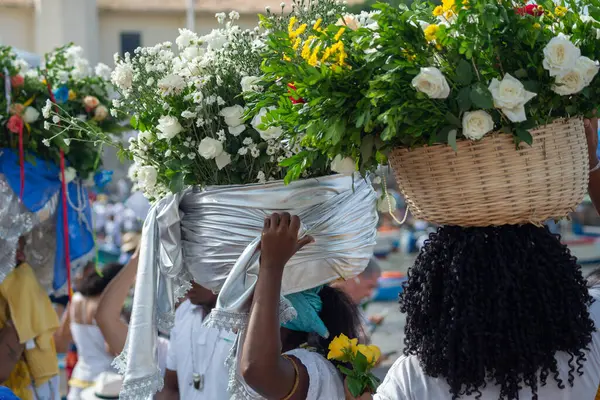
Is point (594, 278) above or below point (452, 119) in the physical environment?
below

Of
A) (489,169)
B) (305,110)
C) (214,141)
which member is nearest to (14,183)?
(214,141)

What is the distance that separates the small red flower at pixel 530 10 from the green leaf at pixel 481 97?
21cm

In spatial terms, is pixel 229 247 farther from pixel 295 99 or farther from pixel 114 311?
pixel 114 311

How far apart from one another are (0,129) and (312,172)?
233cm

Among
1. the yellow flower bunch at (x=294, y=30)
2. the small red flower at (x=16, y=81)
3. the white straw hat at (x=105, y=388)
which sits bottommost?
the white straw hat at (x=105, y=388)

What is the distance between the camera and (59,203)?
192 inches

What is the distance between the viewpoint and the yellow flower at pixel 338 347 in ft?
9.43

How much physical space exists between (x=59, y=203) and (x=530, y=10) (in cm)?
Result: 340

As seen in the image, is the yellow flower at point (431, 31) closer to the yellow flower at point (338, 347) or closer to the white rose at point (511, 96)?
the white rose at point (511, 96)

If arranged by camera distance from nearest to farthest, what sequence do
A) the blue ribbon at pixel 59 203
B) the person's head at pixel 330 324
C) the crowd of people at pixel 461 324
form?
1. the crowd of people at pixel 461 324
2. the person's head at pixel 330 324
3. the blue ribbon at pixel 59 203

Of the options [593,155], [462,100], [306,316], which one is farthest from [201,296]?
[462,100]

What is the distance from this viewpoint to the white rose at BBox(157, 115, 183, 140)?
2836 millimetres

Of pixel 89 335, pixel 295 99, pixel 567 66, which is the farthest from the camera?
pixel 89 335

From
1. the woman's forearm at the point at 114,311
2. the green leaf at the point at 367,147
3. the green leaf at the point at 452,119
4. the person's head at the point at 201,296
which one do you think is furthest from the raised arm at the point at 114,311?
the green leaf at the point at 452,119
